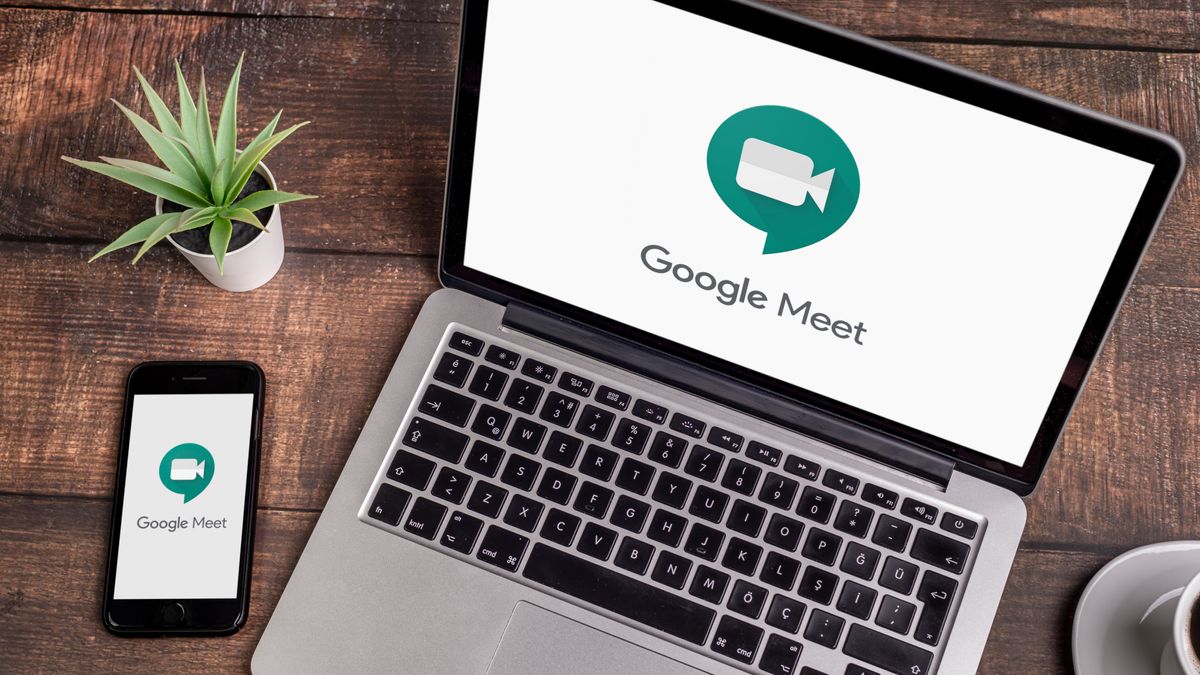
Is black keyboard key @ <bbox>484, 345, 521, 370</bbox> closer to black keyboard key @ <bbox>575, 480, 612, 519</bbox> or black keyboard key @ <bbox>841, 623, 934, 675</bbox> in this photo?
black keyboard key @ <bbox>575, 480, 612, 519</bbox>

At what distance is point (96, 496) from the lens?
753mm

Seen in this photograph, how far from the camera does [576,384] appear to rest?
2.43ft

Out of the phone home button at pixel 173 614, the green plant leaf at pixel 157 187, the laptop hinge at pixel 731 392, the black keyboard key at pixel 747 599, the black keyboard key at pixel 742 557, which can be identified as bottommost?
the phone home button at pixel 173 614

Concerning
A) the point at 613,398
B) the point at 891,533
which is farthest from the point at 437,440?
the point at 891,533

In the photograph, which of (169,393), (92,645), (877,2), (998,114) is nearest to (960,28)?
(877,2)

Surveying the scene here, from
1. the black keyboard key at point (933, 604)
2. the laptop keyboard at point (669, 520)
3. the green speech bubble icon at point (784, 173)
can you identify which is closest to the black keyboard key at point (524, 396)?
the laptop keyboard at point (669, 520)

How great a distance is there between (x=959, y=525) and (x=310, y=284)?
1.79 ft

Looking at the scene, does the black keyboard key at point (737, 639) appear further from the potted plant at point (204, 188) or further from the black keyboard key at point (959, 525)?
the potted plant at point (204, 188)

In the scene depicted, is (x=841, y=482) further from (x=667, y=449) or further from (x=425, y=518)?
(x=425, y=518)

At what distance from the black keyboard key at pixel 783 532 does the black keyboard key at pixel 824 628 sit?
2.0 inches

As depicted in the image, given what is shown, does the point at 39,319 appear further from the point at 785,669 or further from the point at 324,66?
the point at 785,669

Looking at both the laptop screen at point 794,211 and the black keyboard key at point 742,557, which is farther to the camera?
the black keyboard key at point 742,557

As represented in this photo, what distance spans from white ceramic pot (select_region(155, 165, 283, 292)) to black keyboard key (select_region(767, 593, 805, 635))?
47 cm

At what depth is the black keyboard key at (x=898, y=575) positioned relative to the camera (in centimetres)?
68
